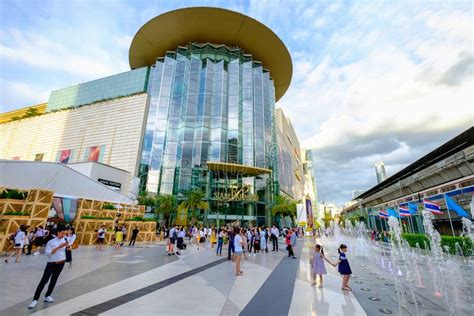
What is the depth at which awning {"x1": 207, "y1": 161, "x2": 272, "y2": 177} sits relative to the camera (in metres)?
33.1

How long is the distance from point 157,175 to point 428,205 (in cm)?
3213

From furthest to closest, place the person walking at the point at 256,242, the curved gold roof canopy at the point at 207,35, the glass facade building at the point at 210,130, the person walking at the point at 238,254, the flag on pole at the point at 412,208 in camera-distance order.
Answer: the curved gold roof canopy at the point at 207,35
the glass facade building at the point at 210,130
the flag on pole at the point at 412,208
the person walking at the point at 256,242
the person walking at the point at 238,254

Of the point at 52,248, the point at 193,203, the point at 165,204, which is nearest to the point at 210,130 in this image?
the point at 193,203

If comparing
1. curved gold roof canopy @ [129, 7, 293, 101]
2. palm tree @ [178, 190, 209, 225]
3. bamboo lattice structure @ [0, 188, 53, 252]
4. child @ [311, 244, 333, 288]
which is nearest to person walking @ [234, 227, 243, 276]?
child @ [311, 244, 333, 288]

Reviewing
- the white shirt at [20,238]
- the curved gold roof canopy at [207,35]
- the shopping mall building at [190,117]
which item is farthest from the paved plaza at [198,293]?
the curved gold roof canopy at [207,35]

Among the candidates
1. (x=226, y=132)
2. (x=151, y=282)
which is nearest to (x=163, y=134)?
(x=226, y=132)

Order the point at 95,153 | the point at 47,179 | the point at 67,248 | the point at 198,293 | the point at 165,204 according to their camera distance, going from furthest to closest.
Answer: the point at 95,153
the point at 165,204
the point at 47,179
the point at 67,248
the point at 198,293

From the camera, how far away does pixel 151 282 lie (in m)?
7.39

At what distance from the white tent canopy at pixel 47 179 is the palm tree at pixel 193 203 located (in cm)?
1356

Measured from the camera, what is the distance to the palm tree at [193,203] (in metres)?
30.2

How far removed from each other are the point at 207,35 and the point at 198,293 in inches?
1811

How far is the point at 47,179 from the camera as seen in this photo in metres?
14.4

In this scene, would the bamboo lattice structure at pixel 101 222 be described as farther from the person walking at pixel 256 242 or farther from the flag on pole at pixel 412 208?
the flag on pole at pixel 412 208

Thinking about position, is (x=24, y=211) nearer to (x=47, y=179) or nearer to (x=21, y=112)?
(x=47, y=179)
